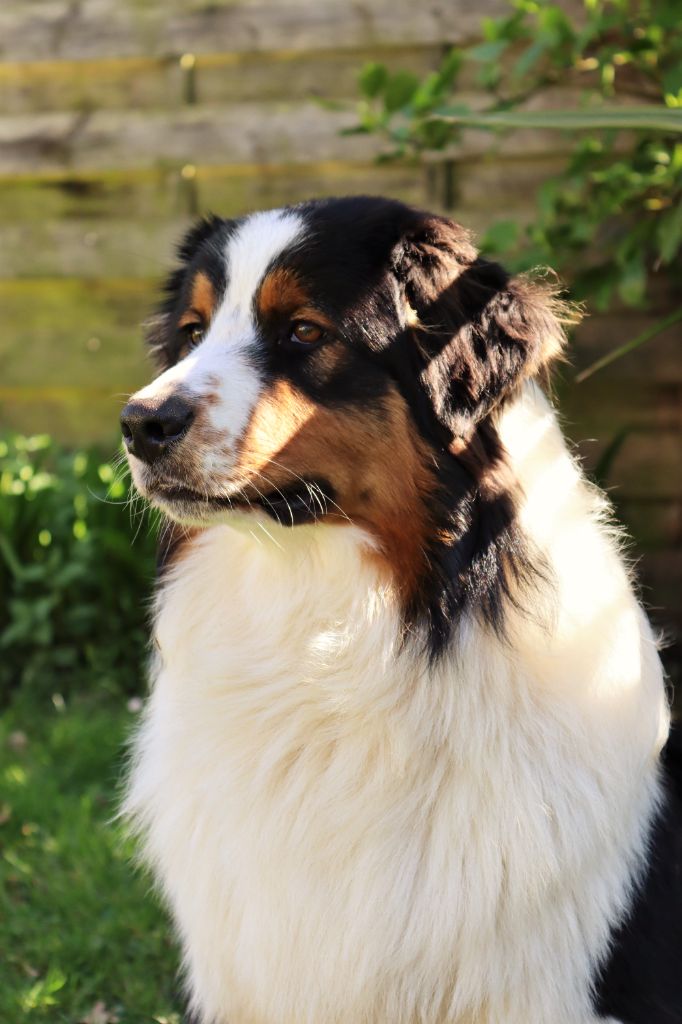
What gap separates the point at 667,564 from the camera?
15.7ft

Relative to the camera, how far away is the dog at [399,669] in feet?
7.22

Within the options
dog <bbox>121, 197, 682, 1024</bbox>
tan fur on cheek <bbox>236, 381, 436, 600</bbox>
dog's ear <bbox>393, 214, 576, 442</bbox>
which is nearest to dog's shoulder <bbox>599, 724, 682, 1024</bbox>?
dog <bbox>121, 197, 682, 1024</bbox>

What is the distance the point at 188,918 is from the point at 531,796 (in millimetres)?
771

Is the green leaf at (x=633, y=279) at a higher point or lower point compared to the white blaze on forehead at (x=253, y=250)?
A: lower

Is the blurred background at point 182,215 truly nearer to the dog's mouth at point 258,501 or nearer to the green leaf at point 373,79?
the green leaf at point 373,79

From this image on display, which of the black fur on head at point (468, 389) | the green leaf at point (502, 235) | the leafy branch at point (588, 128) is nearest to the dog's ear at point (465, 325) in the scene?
the black fur on head at point (468, 389)

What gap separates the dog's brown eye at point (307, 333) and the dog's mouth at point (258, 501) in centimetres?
31

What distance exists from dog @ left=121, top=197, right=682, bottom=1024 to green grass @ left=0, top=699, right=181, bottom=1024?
2.29 feet

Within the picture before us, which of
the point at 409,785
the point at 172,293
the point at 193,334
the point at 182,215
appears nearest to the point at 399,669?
the point at 409,785

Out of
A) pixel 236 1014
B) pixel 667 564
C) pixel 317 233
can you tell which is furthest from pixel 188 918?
pixel 667 564

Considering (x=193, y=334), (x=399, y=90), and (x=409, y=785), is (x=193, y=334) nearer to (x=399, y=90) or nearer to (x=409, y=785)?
(x=409, y=785)

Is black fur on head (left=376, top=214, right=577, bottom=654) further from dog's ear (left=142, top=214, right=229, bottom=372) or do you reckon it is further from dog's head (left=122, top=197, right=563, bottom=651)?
dog's ear (left=142, top=214, right=229, bottom=372)

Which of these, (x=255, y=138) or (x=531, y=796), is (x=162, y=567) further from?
(x=255, y=138)

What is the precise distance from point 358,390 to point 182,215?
313 centimetres
